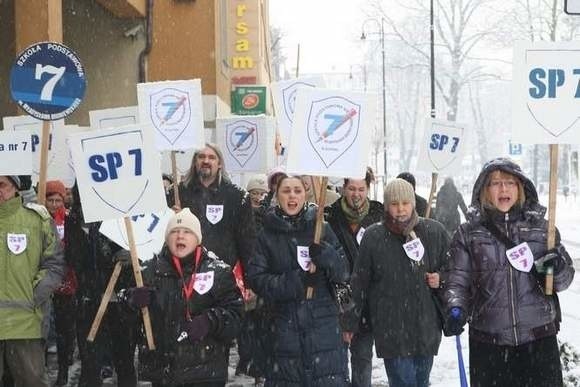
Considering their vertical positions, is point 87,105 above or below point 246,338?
above

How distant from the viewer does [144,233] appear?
627 cm

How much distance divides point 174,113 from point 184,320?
3459 millimetres

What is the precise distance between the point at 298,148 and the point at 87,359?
8.65 feet

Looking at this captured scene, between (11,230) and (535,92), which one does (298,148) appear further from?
(11,230)

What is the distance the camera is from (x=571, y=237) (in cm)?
2523

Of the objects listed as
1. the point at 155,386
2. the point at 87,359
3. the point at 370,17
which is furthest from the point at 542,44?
the point at 370,17

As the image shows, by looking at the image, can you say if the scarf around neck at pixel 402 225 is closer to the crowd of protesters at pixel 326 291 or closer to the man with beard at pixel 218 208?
the crowd of protesters at pixel 326 291

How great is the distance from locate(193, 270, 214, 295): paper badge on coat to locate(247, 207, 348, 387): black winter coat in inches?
18.6

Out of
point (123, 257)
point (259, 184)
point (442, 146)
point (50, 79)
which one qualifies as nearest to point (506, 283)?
point (123, 257)

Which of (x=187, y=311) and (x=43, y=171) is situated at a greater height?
(x=43, y=171)

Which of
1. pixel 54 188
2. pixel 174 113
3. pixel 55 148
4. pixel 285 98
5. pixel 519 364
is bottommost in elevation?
pixel 519 364

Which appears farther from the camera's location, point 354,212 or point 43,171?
point 354,212

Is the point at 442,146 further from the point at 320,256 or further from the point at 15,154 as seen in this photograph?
the point at 15,154

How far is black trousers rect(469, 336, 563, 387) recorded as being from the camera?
482 cm
